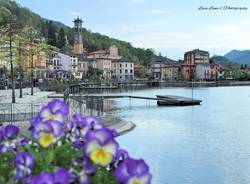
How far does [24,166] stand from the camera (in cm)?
405

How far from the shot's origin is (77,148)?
14.9 ft

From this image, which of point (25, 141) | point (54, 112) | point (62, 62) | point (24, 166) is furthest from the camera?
point (62, 62)

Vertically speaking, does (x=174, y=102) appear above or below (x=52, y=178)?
below

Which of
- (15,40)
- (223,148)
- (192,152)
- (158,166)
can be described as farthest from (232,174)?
(15,40)

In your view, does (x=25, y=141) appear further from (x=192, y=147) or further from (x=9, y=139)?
(x=192, y=147)

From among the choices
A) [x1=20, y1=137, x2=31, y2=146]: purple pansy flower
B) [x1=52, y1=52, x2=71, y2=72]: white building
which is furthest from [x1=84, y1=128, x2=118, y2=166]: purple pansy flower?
[x1=52, y1=52, x2=71, y2=72]: white building

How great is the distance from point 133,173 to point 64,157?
62cm

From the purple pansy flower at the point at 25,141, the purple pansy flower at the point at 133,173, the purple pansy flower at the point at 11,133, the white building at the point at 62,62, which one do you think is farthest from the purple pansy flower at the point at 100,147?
the white building at the point at 62,62

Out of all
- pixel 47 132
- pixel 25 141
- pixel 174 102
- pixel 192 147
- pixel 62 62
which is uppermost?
pixel 62 62

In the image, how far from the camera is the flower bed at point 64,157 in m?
4.06

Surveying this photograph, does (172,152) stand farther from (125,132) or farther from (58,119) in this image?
(58,119)

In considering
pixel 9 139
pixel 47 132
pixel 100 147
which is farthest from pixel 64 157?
pixel 9 139

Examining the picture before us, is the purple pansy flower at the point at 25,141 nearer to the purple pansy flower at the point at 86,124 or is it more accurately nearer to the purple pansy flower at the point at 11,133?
the purple pansy flower at the point at 11,133

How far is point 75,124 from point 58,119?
30 centimetres
